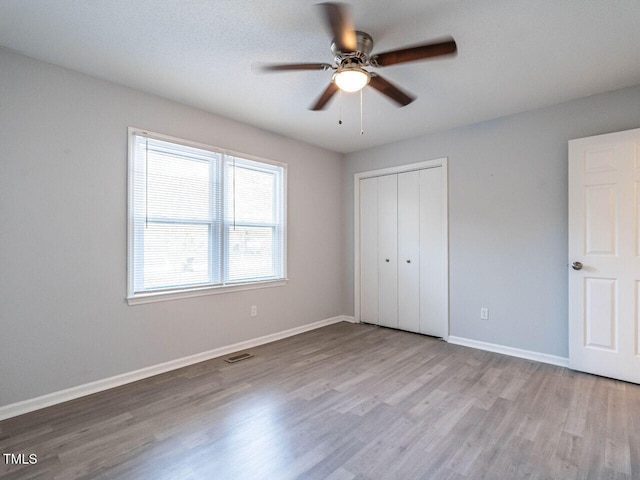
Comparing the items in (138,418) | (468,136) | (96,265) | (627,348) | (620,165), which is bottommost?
(138,418)

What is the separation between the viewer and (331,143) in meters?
4.38

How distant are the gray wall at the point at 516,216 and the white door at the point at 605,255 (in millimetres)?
169

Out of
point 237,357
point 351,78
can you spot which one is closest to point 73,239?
point 237,357

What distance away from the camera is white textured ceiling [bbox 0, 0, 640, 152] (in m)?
1.85

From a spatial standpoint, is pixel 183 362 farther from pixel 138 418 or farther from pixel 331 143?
pixel 331 143

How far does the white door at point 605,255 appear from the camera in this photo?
268 centimetres

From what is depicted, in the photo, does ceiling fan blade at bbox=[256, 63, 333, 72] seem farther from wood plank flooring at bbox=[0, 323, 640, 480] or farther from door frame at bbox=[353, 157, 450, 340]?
door frame at bbox=[353, 157, 450, 340]

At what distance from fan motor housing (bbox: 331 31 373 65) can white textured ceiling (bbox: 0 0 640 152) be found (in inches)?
2.5

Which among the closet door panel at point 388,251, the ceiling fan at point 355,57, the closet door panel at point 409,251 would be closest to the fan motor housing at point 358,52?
the ceiling fan at point 355,57

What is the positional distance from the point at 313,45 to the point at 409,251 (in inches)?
110

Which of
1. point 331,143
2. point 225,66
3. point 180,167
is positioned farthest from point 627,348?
point 180,167

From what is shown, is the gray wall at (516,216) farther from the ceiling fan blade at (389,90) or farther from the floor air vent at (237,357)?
the floor air vent at (237,357)

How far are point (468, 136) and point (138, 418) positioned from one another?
407 centimetres

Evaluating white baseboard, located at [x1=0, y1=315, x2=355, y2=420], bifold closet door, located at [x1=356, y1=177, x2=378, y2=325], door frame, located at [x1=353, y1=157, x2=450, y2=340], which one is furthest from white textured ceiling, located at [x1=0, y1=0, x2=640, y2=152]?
white baseboard, located at [x1=0, y1=315, x2=355, y2=420]
